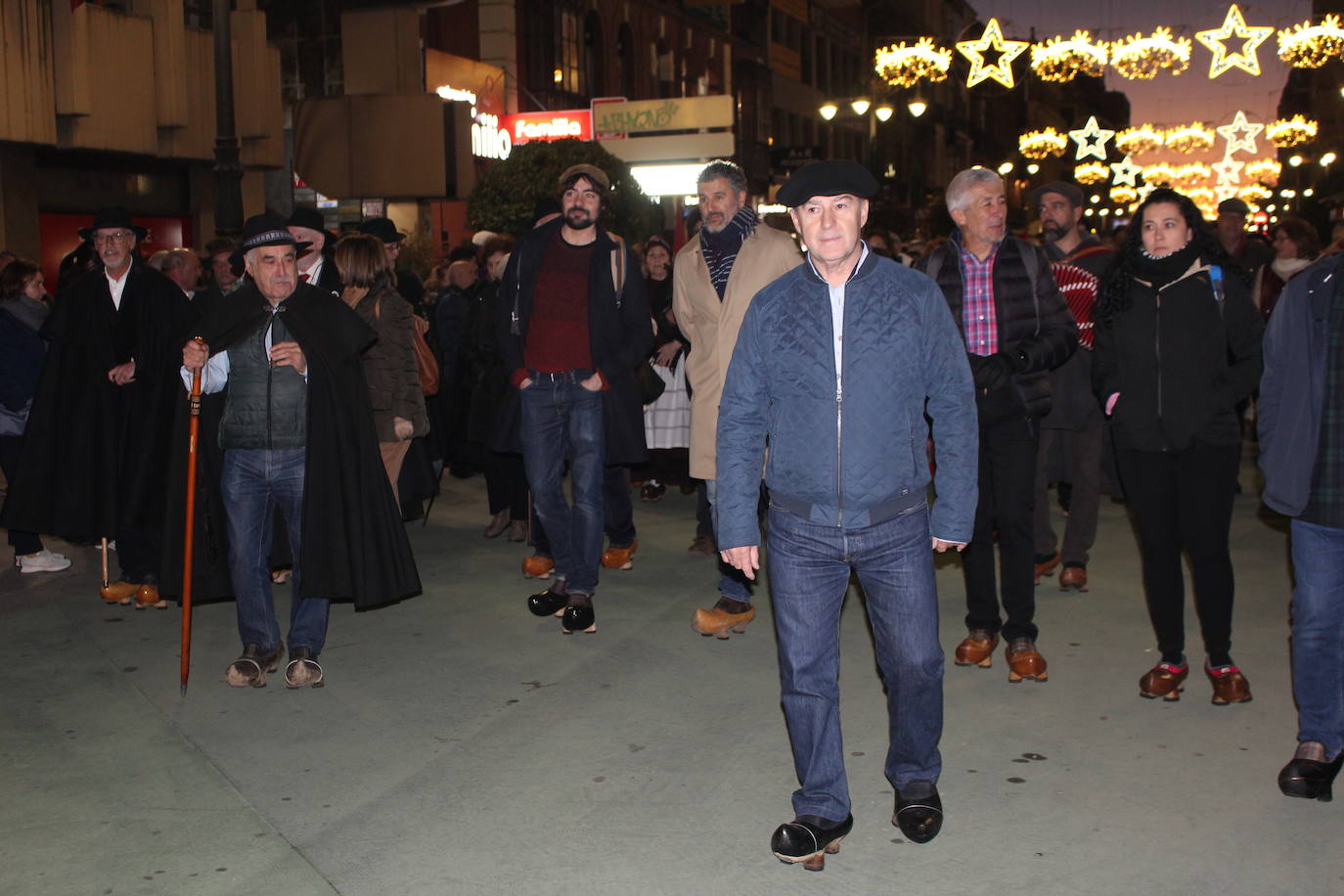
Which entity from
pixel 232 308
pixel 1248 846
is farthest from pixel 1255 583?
pixel 232 308

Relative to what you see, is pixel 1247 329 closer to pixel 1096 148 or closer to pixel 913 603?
pixel 913 603

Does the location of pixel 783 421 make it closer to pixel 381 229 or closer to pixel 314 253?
pixel 314 253

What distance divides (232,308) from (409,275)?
476cm

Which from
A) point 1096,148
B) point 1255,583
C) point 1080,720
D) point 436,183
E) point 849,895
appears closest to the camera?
point 849,895

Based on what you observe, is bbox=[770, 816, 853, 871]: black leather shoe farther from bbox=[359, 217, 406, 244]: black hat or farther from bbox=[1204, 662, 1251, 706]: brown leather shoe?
bbox=[359, 217, 406, 244]: black hat

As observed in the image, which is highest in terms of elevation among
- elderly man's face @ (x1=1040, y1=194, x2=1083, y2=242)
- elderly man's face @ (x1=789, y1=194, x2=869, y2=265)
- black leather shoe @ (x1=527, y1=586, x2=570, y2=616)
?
elderly man's face @ (x1=1040, y1=194, x2=1083, y2=242)

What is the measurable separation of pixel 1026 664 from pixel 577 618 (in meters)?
2.34

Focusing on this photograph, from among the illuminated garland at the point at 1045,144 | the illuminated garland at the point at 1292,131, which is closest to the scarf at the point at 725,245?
the illuminated garland at the point at 1045,144

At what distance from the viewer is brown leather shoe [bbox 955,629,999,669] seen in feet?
21.5

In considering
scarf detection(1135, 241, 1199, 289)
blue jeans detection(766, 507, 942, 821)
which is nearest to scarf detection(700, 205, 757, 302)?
scarf detection(1135, 241, 1199, 289)

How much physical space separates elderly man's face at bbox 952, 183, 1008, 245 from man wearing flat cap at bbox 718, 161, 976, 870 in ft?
6.34

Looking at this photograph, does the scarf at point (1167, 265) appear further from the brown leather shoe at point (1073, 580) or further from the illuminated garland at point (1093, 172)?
the illuminated garland at point (1093, 172)

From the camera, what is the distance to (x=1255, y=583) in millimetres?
8242

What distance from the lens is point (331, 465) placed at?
631 cm
